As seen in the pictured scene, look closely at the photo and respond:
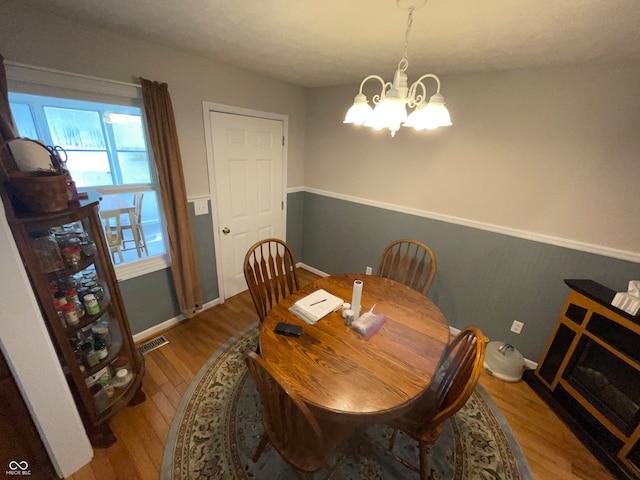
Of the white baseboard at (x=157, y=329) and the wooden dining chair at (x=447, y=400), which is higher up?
the wooden dining chair at (x=447, y=400)

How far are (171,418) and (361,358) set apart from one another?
53.2 inches

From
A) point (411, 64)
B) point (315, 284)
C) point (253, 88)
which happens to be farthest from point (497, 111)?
point (253, 88)

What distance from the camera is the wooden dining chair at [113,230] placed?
2.14 m

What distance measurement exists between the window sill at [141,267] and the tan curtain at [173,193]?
3.8 inches

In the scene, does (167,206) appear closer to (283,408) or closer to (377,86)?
(283,408)

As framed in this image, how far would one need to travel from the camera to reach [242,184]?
271cm

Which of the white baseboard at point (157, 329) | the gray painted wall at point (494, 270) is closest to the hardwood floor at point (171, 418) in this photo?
the white baseboard at point (157, 329)

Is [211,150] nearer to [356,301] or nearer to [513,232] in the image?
[356,301]

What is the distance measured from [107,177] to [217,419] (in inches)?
81.6

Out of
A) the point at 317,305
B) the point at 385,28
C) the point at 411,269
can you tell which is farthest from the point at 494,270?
the point at 385,28

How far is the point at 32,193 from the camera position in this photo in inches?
43.4

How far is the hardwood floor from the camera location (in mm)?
1389

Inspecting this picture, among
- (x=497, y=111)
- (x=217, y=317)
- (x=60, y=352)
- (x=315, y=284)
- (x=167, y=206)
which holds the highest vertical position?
(x=497, y=111)

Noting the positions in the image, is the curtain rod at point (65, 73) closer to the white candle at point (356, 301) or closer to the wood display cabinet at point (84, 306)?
the wood display cabinet at point (84, 306)
